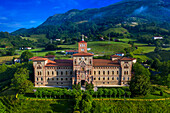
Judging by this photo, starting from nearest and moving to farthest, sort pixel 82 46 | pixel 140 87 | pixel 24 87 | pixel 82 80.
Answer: pixel 140 87
pixel 24 87
pixel 82 80
pixel 82 46

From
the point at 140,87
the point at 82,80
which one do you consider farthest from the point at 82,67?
the point at 140,87

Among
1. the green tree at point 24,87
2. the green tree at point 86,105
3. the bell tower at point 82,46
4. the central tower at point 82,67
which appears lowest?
the green tree at point 86,105

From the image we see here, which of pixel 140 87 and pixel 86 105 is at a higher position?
pixel 140 87

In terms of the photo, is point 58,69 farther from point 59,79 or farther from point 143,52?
point 143,52

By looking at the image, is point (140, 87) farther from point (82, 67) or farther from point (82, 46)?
point (82, 46)

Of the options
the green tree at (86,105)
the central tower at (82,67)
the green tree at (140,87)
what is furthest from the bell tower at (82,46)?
the green tree at (86,105)

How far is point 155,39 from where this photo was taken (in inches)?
5226

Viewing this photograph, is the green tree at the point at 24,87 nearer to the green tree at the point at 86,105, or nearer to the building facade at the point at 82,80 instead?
the building facade at the point at 82,80

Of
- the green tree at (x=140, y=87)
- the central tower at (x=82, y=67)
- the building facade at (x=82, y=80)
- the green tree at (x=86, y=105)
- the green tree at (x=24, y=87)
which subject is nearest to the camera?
the green tree at (x=86, y=105)

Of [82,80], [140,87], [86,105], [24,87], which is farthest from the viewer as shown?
[82,80]

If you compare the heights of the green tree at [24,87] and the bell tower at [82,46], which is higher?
the bell tower at [82,46]

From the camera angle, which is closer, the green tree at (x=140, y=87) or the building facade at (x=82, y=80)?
the green tree at (x=140, y=87)

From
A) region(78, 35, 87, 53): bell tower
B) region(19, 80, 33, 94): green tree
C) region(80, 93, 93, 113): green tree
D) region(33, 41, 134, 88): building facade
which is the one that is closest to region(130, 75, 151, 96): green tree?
region(33, 41, 134, 88): building facade

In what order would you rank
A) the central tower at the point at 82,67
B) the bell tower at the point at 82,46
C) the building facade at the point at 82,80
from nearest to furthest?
1. the central tower at the point at 82,67
2. the building facade at the point at 82,80
3. the bell tower at the point at 82,46
